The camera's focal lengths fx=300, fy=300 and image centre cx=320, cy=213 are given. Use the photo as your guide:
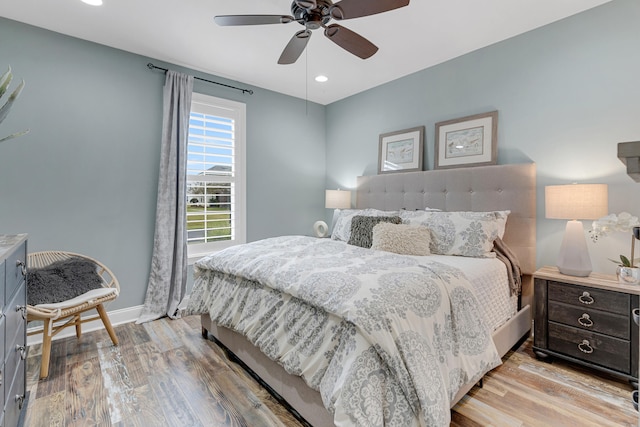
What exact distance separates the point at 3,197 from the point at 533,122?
457 centimetres

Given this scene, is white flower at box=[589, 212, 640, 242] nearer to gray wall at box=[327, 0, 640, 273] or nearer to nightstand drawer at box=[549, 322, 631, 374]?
gray wall at box=[327, 0, 640, 273]

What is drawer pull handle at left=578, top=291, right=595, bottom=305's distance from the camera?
206cm

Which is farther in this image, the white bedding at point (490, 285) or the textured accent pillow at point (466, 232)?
the textured accent pillow at point (466, 232)

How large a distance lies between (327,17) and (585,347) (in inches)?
111

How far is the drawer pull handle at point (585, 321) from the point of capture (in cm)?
207

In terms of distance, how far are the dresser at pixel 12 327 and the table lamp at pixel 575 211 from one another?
323 cm

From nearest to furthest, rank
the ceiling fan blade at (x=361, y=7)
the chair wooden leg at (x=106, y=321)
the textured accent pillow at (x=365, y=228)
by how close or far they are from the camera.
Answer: the ceiling fan blade at (x=361, y=7)
the chair wooden leg at (x=106, y=321)
the textured accent pillow at (x=365, y=228)

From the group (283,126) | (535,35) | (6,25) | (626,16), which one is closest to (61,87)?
(6,25)

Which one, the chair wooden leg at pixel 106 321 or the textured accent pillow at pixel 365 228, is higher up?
the textured accent pillow at pixel 365 228

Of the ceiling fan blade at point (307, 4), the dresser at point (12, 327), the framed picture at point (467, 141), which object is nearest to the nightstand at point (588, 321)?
the framed picture at point (467, 141)

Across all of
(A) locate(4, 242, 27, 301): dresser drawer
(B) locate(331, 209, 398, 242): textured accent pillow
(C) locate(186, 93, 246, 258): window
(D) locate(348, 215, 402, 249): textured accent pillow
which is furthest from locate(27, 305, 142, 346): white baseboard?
(D) locate(348, 215, 402, 249): textured accent pillow

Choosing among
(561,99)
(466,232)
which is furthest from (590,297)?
(561,99)

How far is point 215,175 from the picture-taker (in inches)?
144

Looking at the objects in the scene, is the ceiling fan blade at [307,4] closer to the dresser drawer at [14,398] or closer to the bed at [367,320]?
the bed at [367,320]
